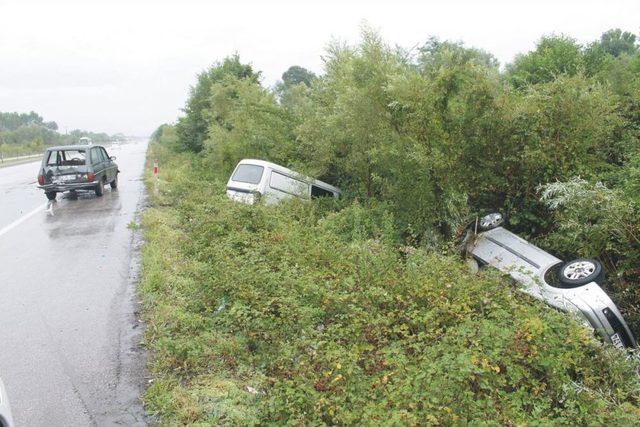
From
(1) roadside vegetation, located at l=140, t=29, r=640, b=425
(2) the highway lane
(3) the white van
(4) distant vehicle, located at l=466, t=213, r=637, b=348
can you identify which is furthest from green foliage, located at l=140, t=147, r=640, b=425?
(2) the highway lane

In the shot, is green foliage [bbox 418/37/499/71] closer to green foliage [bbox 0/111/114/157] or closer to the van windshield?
the van windshield

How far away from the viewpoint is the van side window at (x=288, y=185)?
11.6 m

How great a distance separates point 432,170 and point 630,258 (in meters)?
3.23

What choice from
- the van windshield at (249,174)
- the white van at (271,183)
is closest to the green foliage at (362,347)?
the white van at (271,183)

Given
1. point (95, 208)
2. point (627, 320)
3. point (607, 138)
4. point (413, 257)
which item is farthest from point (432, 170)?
point (95, 208)

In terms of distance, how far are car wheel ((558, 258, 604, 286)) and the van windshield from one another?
729 centimetres

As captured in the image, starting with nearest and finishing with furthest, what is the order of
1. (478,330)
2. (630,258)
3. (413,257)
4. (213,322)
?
(478,330), (213,322), (630,258), (413,257)

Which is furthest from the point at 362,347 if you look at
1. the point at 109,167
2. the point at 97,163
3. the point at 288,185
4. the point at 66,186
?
the point at 109,167

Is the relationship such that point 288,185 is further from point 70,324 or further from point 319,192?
point 70,324

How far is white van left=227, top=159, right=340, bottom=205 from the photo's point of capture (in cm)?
1156

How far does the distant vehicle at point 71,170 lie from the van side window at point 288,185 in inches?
278

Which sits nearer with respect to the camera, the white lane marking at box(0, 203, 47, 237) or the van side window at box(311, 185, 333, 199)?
the white lane marking at box(0, 203, 47, 237)

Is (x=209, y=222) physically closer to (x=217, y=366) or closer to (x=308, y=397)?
(x=217, y=366)

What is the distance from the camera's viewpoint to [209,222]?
8695 mm
